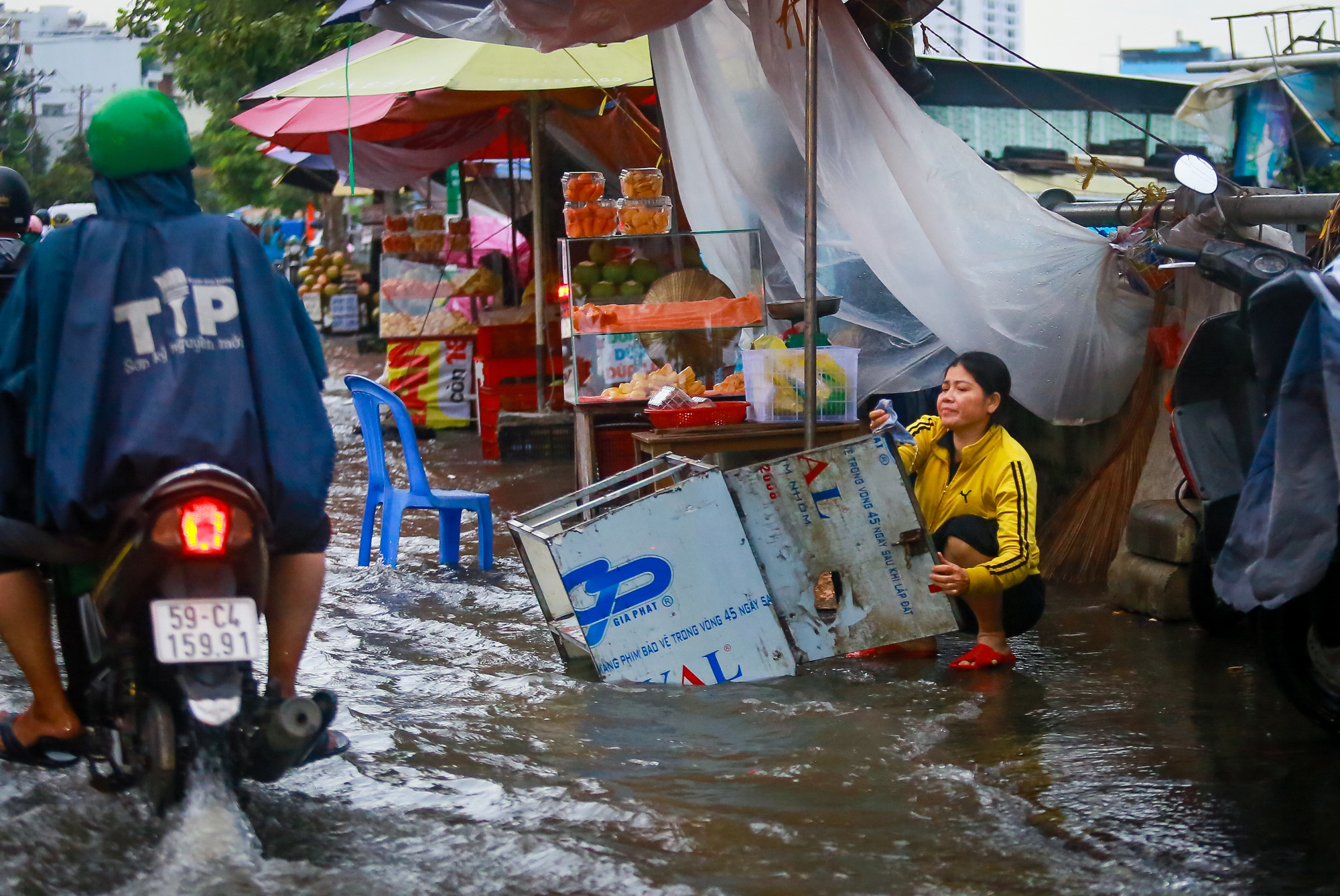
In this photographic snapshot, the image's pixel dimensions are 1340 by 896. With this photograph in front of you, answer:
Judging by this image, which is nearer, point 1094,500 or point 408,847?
point 408,847

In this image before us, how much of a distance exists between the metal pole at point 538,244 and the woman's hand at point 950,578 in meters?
6.54

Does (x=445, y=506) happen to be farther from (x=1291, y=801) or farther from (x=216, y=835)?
(x=1291, y=801)

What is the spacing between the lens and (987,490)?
4691 millimetres

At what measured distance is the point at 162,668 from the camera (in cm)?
299

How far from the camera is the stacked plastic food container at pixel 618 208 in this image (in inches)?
276

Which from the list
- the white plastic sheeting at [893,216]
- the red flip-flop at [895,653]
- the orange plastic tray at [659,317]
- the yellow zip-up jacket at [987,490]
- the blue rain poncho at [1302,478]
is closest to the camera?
the blue rain poncho at [1302,478]

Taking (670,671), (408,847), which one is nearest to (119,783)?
(408,847)

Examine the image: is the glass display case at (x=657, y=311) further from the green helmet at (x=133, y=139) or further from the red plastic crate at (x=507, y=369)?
the red plastic crate at (x=507, y=369)

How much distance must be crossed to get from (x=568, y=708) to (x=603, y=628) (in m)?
→ 0.29

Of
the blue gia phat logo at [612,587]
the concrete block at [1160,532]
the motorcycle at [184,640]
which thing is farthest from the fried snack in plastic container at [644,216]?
the motorcycle at [184,640]

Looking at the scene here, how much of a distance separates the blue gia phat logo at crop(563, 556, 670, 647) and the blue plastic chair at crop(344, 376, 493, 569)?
2.30 metres

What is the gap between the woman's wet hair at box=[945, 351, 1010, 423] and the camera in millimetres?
4672

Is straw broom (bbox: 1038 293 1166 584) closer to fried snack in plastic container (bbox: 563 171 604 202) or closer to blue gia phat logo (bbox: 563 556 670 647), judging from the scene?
blue gia phat logo (bbox: 563 556 670 647)

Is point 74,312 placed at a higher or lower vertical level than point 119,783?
higher
